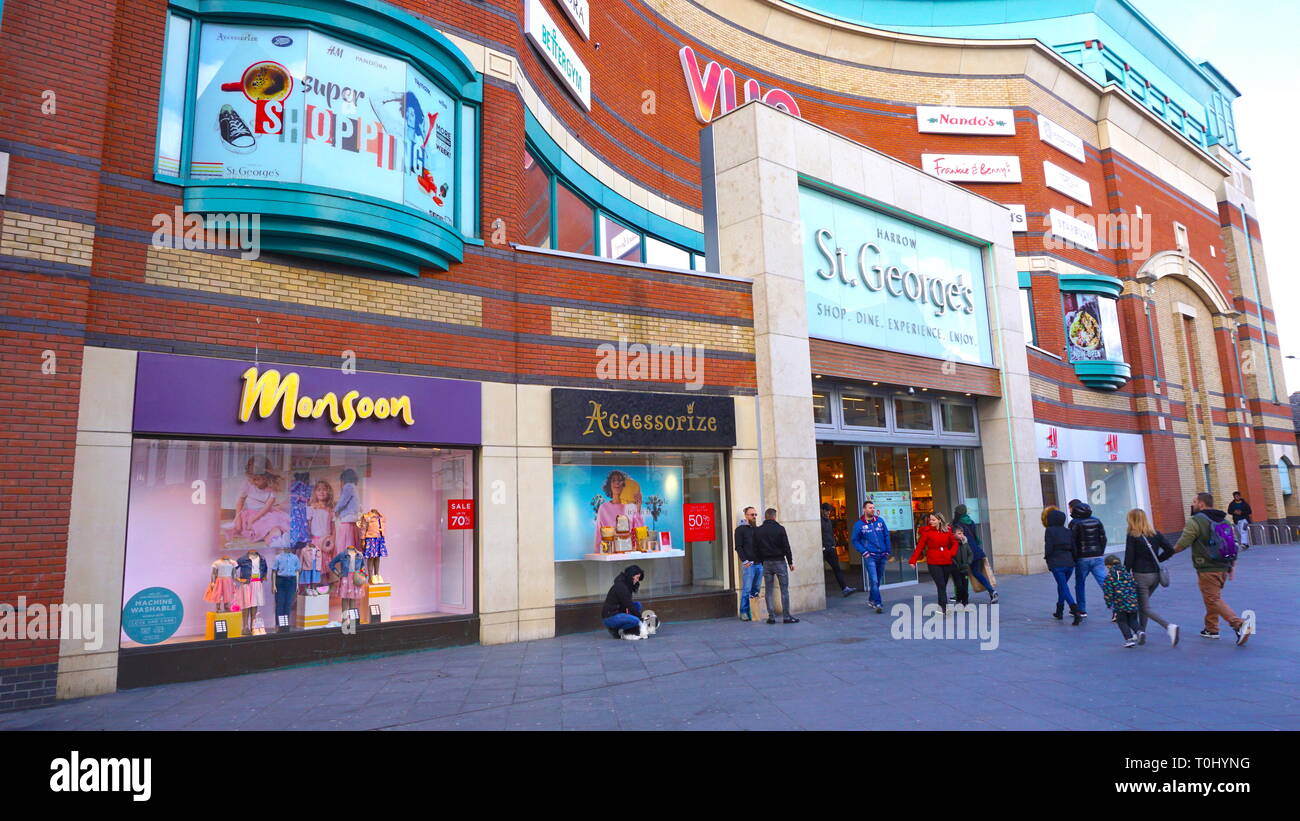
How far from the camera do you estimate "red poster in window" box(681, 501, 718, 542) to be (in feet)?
41.2

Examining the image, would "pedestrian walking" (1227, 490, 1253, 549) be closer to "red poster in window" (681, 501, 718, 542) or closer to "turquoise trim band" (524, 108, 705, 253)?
"turquoise trim band" (524, 108, 705, 253)

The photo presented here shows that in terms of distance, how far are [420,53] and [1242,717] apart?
11418 mm

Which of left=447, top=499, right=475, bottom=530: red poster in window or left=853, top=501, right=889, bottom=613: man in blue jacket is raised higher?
left=447, top=499, right=475, bottom=530: red poster in window

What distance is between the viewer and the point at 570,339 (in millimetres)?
11469

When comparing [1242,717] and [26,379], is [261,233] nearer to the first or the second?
[26,379]

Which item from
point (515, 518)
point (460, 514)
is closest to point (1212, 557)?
point (515, 518)

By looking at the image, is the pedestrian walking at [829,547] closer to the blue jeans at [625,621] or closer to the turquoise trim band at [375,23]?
the blue jeans at [625,621]

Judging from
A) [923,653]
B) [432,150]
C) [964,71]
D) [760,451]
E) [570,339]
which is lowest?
[923,653]
